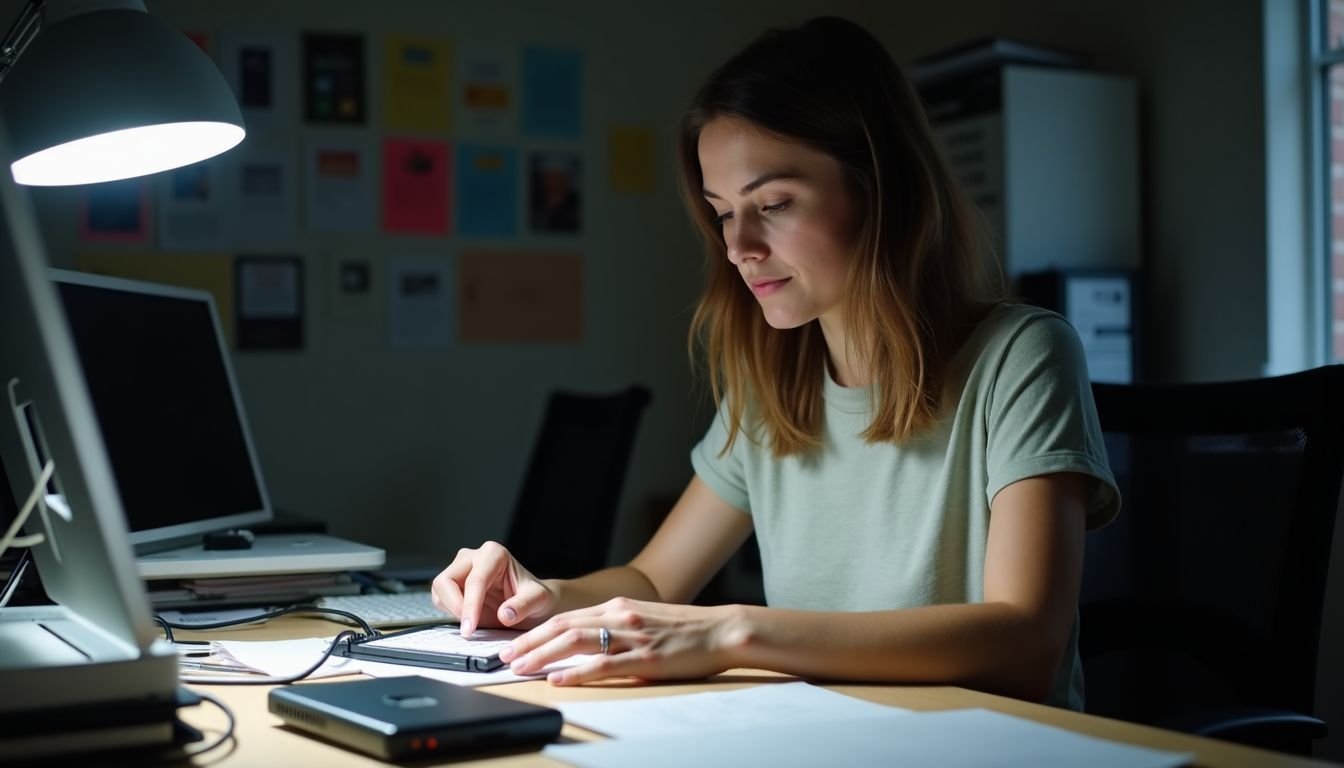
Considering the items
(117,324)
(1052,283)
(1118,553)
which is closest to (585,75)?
(1052,283)

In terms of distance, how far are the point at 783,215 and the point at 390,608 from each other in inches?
23.3

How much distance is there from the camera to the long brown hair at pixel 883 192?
1354mm

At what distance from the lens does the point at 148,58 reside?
1292 mm

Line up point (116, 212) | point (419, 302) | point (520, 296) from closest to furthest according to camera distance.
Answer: point (116, 212), point (419, 302), point (520, 296)

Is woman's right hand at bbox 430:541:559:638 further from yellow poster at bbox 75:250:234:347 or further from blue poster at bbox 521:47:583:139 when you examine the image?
blue poster at bbox 521:47:583:139

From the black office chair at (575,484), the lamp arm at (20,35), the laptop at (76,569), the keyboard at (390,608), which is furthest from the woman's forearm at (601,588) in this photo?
the black office chair at (575,484)

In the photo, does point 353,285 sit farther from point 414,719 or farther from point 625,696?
point 414,719

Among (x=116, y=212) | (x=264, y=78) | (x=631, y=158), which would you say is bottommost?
(x=116, y=212)

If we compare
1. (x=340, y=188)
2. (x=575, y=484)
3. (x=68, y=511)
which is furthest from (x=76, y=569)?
(x=340, y=188)

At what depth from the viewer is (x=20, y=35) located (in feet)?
4.30

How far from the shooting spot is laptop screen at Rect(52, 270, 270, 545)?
57.4 inches

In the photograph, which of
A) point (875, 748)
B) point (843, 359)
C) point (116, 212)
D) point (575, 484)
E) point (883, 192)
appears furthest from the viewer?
point (116, 212)

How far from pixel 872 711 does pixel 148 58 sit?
935 mm

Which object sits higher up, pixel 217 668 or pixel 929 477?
pixel 929 477
